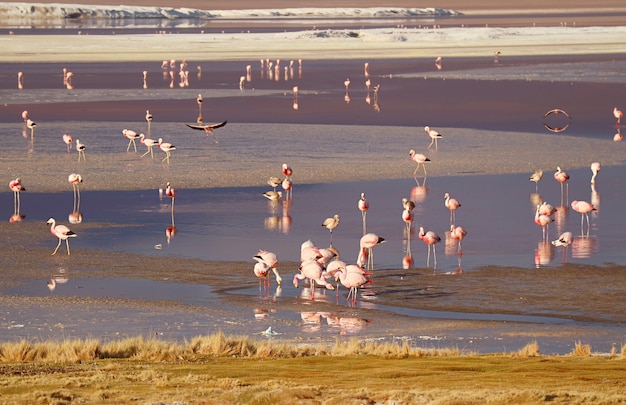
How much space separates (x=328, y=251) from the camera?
15797 mm

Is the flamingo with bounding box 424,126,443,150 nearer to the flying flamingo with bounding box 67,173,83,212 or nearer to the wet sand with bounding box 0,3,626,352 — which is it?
the wet sand with bounding box 0,3,626,352

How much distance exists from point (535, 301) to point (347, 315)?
2.25 m

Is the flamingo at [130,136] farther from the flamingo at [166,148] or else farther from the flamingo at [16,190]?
the flamingo at [16,190]

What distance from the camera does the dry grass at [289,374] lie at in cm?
904

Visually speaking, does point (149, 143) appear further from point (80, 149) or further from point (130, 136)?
point (130, 136)

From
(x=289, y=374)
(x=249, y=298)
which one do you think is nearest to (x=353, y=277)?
(x=249, y=298)

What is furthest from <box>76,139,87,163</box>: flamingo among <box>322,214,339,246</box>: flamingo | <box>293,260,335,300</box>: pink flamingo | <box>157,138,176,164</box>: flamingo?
<box>293,260,335,300</box>: pink flamingo

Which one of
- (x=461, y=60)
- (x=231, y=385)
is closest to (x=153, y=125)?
(x=231, y=385)

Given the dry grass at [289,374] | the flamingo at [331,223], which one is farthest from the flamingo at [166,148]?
the dry grass at [289,374]

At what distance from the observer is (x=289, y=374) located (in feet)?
33.1

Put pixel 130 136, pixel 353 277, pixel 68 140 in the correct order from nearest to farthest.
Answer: pixel 353 277
pixel 130 136
pixel 68 140

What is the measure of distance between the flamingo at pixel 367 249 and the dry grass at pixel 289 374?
427 centimetres

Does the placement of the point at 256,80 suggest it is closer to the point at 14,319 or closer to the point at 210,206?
the point at 210,206

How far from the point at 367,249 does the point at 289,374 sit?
717 cm
